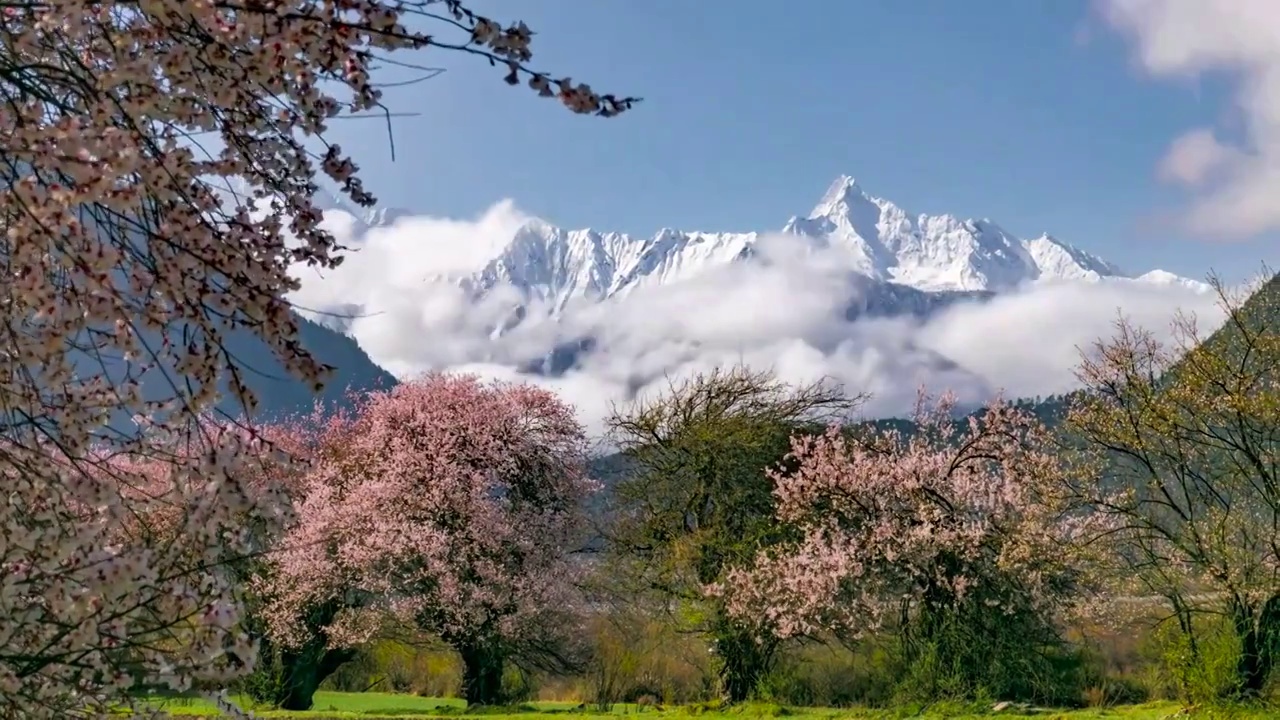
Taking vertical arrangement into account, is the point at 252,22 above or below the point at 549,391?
below

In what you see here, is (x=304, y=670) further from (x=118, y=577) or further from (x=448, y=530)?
(x=118, y=577)

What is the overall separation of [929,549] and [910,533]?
1.42 ft

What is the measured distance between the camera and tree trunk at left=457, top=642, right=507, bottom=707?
2125 cm

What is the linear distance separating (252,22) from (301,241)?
1.24 metres

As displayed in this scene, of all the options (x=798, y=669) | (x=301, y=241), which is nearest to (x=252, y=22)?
(x=301, y=241)

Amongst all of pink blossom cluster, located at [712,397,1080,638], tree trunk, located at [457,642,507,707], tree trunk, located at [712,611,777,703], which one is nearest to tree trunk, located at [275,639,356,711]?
tree trunk, located at [457,642,507,707]

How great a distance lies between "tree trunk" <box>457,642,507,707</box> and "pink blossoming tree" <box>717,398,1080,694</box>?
5398 mm

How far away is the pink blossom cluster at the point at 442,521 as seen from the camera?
20609 millimetres

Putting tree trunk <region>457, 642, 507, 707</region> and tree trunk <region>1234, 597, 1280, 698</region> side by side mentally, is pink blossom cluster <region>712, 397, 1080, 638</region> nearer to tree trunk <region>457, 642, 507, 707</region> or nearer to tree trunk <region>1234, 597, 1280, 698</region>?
tree trunk <region>1234, 597, 1280, 698</region>

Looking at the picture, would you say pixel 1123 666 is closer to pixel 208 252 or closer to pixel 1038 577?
pixel 1038 577

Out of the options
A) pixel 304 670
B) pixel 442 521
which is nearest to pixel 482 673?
pixel 442 521

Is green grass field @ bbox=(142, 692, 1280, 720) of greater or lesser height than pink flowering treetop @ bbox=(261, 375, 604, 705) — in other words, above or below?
below

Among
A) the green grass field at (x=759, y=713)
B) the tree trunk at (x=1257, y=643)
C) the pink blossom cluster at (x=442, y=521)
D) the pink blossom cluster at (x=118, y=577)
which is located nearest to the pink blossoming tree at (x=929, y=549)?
the green grass field at (x=759, y=713)

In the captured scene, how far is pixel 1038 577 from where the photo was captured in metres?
17.0
